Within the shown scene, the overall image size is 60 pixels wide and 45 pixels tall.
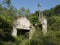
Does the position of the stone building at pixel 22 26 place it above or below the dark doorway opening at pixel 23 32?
above

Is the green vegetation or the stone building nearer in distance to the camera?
the green vegetation

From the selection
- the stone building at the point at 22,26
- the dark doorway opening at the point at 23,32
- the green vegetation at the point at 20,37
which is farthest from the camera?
the dark doorway opening at the point at 23,32

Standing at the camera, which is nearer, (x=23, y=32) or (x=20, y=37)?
(x=20, y=37)

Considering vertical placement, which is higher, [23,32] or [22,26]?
[22,26]

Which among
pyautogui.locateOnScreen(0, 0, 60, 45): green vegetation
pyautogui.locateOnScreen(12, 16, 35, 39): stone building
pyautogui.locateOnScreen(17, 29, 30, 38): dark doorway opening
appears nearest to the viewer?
pyautogui.locateOnScreen(0, 0, 60, 45): green vegetation

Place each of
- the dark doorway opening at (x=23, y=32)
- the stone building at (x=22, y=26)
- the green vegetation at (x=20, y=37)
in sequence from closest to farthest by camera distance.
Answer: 1. the green vegetation at (x=20, y=37)
2. the stone building at (x=22, y=26)
3. the dark doorway opening at (x=23, y=32)

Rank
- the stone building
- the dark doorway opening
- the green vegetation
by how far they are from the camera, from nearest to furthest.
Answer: the green vegetation → the stone building → the dark doorway opening

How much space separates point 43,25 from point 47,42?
8.17m

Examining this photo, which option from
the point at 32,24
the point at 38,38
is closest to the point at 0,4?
the point at 32,24

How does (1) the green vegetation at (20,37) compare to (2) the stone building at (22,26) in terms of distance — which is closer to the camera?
(1) the green vegetation at (20,37)

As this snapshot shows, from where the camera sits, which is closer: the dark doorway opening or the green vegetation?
the green vegetation

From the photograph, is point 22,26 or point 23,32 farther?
point 23,32

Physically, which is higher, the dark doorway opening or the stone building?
the stone building

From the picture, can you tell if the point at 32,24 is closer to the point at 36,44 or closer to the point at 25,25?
the point at 25,25
